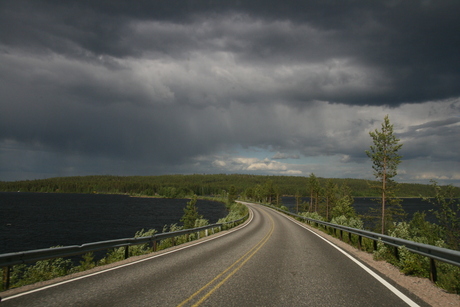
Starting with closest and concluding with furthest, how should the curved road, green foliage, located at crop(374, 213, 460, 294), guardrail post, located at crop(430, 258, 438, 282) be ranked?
the curved road → green foliage, located at crop(374, 213, 460, 294) → guardrail post, located at crop(430, 258, 438, 282)

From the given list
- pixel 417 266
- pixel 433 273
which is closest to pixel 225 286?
pixel 433 273

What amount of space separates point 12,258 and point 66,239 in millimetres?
36072

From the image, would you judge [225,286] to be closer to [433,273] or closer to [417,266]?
[433,273]

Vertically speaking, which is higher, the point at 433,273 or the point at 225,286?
the point at 433,273

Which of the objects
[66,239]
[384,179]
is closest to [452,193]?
[384,179]

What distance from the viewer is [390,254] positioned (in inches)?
379

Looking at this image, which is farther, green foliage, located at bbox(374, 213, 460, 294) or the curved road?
green foliage, located at bbox(374, 213, 460, 294)

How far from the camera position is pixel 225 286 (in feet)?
21.0

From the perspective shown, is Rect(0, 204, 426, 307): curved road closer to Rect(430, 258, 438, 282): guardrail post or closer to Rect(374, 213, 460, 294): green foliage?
Rect(374, 213, 460, 294): green foliage

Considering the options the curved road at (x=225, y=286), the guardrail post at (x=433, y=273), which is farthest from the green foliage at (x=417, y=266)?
the curved road at (x=225, y=286)

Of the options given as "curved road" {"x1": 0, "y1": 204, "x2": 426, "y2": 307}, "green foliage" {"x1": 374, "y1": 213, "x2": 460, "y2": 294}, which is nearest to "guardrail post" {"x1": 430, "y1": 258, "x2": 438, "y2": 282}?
"green foliage" {"x1": 374, "y1": 213, "x2": 460, "y2": 294}

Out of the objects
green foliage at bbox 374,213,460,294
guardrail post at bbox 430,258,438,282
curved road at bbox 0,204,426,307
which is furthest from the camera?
guardrail post at bbox 430,258,438,282

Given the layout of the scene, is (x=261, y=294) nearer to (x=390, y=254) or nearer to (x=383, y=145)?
(x=390, y=254)

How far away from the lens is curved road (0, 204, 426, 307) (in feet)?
17.8
